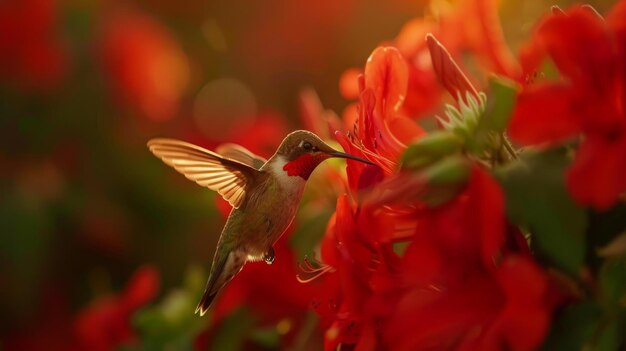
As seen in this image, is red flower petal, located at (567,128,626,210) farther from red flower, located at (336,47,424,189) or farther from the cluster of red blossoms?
red flower, located at (336,47,424,189)

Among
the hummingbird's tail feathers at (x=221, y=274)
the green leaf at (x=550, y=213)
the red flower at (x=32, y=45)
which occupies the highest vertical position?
the red flower at (x=32, y=45)

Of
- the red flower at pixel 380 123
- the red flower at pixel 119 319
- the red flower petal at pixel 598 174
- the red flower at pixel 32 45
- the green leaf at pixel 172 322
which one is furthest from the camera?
the red flower at pixel 32 45

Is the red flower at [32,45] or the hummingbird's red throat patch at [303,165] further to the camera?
the red flower at [32,45]

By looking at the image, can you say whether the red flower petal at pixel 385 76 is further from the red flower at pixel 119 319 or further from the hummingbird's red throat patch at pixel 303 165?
the red flower at pixel 119 319

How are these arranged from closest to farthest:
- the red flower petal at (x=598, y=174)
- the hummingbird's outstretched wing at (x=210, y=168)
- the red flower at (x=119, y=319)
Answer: the red flower petal at (x=598, y=174), the hummingbird's outstretched wing at (x=210, y=168), the red flower at (x=119, y=319)

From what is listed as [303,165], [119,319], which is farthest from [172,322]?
[303,165]

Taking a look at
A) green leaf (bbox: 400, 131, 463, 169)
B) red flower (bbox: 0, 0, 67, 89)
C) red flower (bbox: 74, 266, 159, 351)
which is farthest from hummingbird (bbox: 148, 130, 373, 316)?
red flower (bbox: 0, 0, 67, 89)

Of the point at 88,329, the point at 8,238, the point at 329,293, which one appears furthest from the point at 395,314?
the point at 8,238

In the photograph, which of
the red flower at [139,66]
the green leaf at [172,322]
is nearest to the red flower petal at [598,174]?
the green leaf at [172,322]
